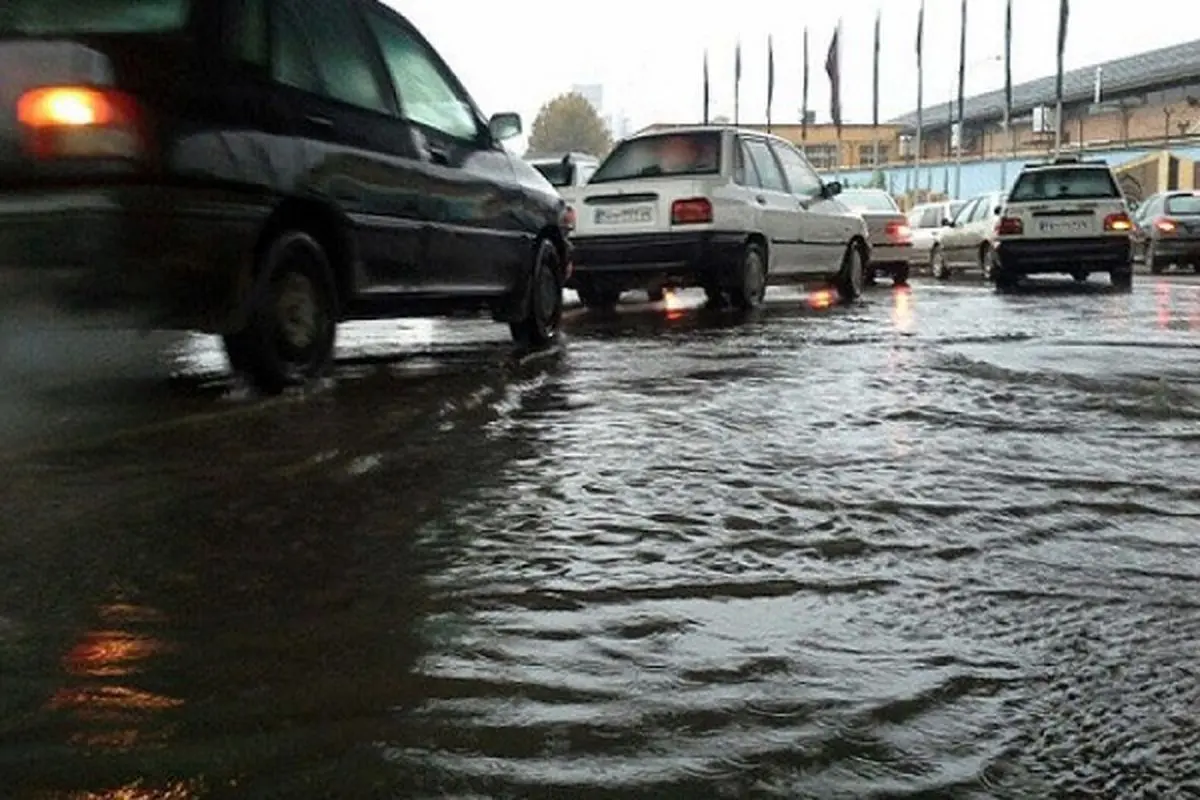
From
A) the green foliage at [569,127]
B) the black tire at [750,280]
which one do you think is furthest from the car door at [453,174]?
the green foliage at [569,127]

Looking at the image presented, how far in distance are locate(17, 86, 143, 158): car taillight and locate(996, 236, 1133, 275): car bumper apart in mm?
15319

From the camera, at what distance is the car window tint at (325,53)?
629cm

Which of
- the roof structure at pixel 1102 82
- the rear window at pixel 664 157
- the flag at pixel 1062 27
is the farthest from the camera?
the roof structure at pixel 1102 82

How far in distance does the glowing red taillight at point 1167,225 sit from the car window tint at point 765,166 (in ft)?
43.5

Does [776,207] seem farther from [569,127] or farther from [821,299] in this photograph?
[569,127]

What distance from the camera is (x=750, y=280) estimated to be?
1289 cm

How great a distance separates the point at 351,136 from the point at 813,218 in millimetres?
8453

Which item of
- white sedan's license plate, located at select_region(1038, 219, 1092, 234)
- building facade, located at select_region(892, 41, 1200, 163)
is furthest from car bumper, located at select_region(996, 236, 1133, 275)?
building facade, located at select_region(892, 41, 1200, 163)

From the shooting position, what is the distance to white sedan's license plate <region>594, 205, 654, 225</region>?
12.3 m

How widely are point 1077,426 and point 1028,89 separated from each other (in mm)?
80000

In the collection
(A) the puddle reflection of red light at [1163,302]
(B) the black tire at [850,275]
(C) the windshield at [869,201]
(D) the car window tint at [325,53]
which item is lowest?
(A) the puddle reflection of red light at [1163,302]

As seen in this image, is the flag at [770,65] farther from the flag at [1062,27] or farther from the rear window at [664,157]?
the rear window at [664,157]

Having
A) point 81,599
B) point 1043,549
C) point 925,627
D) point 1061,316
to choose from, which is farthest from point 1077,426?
point 1061,316

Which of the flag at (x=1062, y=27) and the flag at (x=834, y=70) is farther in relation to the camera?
the flag at (x=834, y=70)
